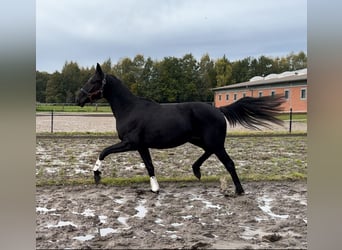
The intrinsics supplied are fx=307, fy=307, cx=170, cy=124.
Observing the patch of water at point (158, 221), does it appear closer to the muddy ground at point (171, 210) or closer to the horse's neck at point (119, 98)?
the muddy ground at point (171, 210)

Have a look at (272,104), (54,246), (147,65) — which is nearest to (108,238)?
(54,246)

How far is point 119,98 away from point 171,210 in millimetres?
1529

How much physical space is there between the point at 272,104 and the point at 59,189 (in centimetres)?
281

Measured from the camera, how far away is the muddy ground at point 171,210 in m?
2.34

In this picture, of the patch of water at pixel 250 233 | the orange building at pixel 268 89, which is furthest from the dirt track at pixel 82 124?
the patch of water at pixel 250 233

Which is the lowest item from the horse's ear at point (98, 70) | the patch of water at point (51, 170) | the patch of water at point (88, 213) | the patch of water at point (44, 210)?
the patch of water at point (88, 213)

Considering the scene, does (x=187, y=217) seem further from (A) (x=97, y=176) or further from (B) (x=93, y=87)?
(B) (x=93, y=87)

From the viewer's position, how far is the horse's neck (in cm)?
376

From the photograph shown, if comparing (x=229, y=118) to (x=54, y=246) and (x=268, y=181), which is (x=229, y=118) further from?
(x=54, y=246)

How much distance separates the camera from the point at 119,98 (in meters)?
3.78

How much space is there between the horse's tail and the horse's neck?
1136 mm

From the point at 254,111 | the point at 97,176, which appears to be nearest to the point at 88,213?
the point at 97,176

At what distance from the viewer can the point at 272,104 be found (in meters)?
3.64

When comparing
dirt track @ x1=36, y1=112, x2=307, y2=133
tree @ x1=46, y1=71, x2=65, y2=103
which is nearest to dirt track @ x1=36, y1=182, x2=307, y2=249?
tree @ x1=46, y1=71, x2=65, y2=103
